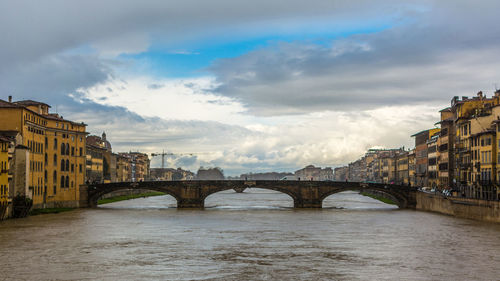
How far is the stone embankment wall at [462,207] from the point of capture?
52503mm

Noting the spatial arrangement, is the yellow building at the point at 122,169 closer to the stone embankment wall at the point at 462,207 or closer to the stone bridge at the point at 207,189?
the stone bridge at the point at 207,189

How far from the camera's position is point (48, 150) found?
71.4 m

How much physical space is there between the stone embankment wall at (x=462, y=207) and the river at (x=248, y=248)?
3.88 feet

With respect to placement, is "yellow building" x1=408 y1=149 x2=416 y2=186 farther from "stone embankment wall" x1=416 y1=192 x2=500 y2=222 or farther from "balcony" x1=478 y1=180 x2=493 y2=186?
"balcony" x1=478 y1=180 x2=493 y2=186

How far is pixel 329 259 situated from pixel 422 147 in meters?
69.6

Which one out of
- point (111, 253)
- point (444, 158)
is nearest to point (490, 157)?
point (444, 158)

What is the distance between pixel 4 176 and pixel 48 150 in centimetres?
1541

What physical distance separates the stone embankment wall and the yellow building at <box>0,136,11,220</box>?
40249mm

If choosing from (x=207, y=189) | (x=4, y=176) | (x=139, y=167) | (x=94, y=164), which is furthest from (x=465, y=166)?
(x=139, y=167)

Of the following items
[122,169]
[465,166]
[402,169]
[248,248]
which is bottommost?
[248,248]

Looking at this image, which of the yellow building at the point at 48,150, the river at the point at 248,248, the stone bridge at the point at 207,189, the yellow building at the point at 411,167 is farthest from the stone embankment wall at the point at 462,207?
the yellow building at the point at 48,150

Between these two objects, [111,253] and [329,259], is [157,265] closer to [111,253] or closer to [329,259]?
[111,253]

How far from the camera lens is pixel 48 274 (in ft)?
104

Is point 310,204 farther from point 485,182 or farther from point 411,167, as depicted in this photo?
point 411,167
